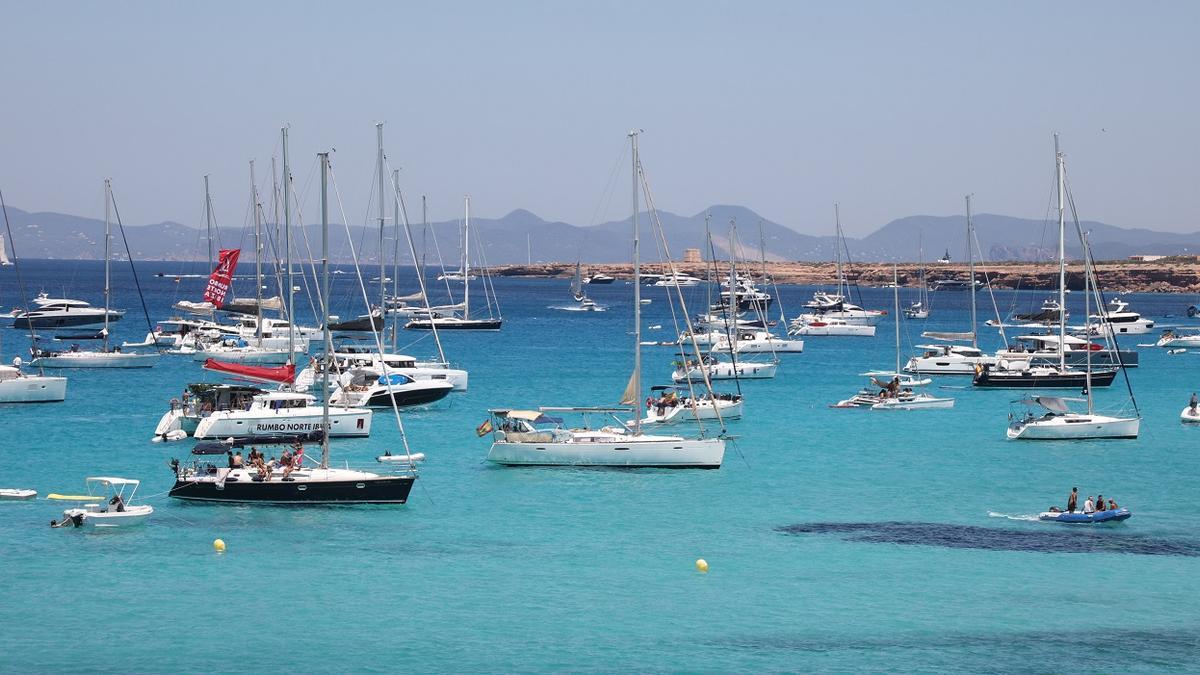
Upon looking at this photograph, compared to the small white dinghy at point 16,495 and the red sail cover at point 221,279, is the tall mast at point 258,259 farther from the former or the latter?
the small white dinghy at point 16,495

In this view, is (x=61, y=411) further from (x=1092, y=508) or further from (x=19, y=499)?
(x=1092, y=508)

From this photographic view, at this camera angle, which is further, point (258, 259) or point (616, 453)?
point (258, 259)

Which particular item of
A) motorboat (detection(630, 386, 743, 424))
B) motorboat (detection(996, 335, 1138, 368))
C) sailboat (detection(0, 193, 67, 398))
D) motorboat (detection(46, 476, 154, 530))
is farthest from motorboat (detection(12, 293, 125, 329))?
motorboat (detection(46, 476, 154, 530))

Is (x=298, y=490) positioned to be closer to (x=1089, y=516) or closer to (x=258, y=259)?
(x=1089, y=516)

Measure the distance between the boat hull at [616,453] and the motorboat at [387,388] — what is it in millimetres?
17660

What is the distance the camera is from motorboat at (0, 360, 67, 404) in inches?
2881

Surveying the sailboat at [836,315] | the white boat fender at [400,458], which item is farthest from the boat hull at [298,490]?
the sailboat at [836,315]

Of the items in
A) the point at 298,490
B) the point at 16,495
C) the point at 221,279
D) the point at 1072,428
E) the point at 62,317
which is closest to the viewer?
the point at 298,490

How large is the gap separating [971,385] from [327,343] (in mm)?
52051

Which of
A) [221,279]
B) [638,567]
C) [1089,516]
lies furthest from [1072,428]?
[221,279]

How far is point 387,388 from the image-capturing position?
238 feet

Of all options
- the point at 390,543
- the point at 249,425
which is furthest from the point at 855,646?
the point at 249,425

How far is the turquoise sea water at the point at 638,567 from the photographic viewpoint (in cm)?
3247

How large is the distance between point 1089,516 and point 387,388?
122 feet
